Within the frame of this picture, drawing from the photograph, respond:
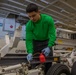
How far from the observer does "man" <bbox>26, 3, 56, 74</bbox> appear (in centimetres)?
190

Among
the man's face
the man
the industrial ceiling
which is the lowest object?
the man

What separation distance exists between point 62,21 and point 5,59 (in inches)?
164

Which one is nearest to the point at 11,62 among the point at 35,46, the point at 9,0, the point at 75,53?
the point at 35,46

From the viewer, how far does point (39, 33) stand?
2.02 metres

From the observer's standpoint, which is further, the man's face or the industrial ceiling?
the industrial ceiling

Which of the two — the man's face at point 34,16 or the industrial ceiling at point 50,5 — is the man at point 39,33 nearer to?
the man's face at point 34,16

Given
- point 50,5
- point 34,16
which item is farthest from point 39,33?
point 50,5

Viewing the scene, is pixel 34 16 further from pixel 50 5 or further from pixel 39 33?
pixel 50 5

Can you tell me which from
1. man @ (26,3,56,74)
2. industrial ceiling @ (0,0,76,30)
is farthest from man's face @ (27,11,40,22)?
industrial ceiling @ (0,0,76,30)

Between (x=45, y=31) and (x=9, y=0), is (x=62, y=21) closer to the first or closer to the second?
(x=9, y=0)

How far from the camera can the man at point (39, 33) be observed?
190 cm

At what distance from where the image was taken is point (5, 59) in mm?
1771

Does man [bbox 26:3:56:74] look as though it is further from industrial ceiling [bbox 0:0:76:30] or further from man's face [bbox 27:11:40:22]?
industrial ceiling [bbox 0:0:76:30]

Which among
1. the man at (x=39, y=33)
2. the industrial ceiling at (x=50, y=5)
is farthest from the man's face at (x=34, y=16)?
the industrial ceiling at (x=50, y=5)
